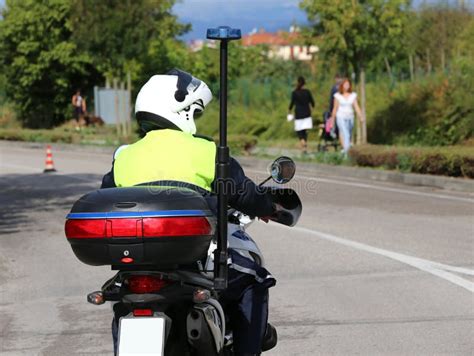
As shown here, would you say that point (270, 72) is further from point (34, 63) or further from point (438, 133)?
point (438, 133)

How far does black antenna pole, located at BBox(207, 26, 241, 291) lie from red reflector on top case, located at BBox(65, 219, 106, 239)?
0.49m

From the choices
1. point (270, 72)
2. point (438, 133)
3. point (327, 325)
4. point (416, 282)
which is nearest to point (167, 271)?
point (327, 325)

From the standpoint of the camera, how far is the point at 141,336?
12.6 feet

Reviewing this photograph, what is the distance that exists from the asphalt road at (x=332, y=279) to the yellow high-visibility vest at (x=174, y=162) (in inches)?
92.6

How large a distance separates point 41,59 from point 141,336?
39528 millimetres

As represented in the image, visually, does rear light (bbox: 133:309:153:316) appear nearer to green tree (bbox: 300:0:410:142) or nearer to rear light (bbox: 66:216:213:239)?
rear light (bbox: 66:216:213:239)

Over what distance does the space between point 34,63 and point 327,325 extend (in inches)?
1466

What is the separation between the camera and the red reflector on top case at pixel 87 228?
3924 mm

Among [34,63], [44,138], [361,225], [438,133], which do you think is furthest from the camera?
[34,63]

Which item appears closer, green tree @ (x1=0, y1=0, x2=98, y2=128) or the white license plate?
the white license plate

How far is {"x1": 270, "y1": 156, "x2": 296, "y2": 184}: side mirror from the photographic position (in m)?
4.46

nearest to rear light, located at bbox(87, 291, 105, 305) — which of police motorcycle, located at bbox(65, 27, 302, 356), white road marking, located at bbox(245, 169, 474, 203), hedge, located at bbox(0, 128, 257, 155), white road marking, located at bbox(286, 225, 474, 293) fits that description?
police motorcycle, located at bbox(65, 27, 302, 356)

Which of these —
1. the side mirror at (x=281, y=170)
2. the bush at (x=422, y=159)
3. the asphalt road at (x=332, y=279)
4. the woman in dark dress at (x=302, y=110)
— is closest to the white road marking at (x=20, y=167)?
the woman in dark dress at (x=302, y=110)

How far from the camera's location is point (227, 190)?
13.9 ft
